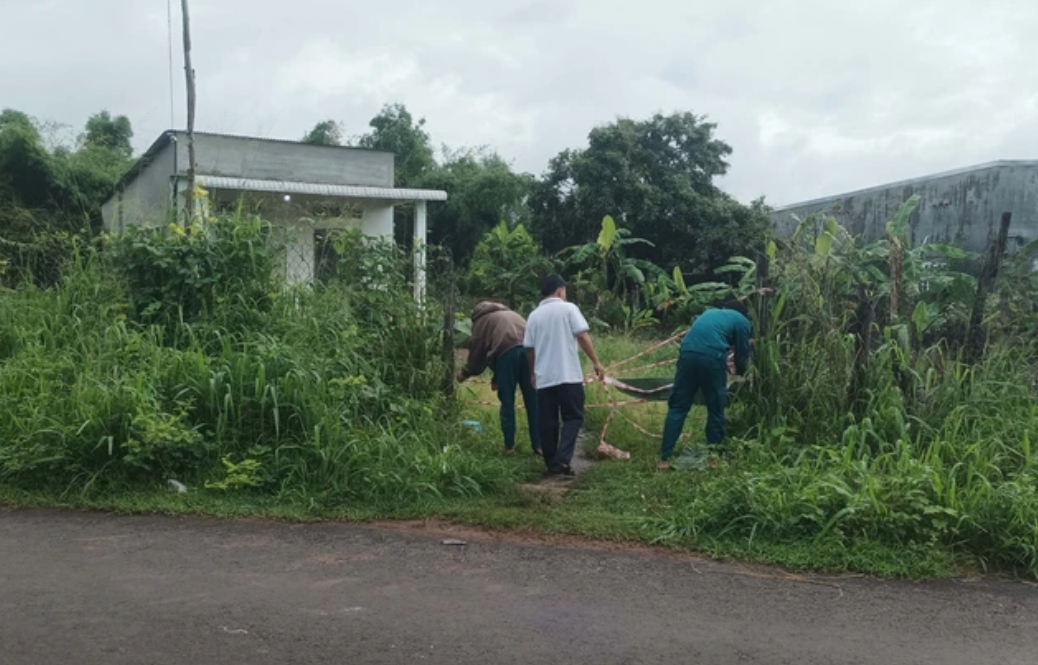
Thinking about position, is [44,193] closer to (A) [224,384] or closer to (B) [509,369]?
(A) [224,384]

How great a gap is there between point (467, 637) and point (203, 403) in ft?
11.8

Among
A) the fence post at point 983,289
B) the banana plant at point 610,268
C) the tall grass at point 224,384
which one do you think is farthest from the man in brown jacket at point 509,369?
the banana plant at point 610,268

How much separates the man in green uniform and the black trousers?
0.73 m

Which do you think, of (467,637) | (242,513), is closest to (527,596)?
(467,637)

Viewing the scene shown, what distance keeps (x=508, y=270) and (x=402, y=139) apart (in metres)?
14.0

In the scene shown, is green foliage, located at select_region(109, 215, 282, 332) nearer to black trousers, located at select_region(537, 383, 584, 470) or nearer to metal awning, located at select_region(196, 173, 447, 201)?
black trousers, located at select_region(537, 383, 584, 470)

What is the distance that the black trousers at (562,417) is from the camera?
7.05 m

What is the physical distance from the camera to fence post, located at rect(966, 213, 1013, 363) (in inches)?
279

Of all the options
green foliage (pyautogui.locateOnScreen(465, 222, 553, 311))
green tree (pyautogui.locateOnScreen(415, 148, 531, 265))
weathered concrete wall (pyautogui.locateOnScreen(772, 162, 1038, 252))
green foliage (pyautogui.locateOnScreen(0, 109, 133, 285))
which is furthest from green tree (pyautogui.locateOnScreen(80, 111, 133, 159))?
weathered concrete wall (pyautogui.locateOnScreen(772, 162, 1038, 252))

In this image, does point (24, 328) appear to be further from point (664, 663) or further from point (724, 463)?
point (664, 663)

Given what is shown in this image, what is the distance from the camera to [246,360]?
23.2 feet

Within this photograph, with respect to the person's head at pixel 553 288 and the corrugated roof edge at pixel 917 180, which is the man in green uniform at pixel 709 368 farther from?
the corrugated roof edge at pixel 917 180

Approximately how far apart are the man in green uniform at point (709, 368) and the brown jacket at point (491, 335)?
56.3 inches

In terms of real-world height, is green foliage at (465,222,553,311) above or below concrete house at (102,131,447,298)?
below
